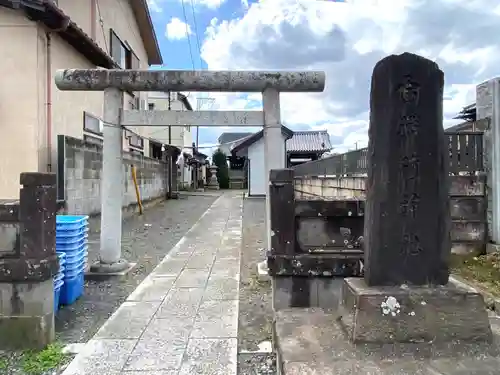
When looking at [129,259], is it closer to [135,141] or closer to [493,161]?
[493,161]

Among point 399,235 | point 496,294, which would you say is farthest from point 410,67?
point 496,294

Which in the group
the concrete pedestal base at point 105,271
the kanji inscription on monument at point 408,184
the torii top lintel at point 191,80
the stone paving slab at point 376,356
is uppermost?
the torii top lintel at point 191,80

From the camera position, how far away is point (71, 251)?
187 inches

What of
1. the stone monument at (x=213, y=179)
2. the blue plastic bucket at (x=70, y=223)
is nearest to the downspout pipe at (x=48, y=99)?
the blue plastic bucket at (x=70, y=223)

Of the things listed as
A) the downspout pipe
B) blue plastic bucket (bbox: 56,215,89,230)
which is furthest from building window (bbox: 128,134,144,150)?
blue plastic bucket (bbox: 56,215,89,230)

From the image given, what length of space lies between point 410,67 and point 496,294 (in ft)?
12.2

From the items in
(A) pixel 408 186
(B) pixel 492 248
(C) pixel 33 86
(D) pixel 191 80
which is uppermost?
(C) pixel 33 86

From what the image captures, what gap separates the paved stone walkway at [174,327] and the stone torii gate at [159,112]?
1.07 meters

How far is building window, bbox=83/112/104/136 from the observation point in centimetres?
1130

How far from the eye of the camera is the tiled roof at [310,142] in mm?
27781

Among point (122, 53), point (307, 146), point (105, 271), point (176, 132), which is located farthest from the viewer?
point (176, 132)

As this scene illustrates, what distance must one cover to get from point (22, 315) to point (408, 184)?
3.57m

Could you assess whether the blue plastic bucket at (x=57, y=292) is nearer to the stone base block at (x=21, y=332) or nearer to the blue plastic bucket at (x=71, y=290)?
the blue plastic bucket at (x=71, y=290)

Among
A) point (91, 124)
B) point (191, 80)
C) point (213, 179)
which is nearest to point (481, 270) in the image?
point (191, 80)
